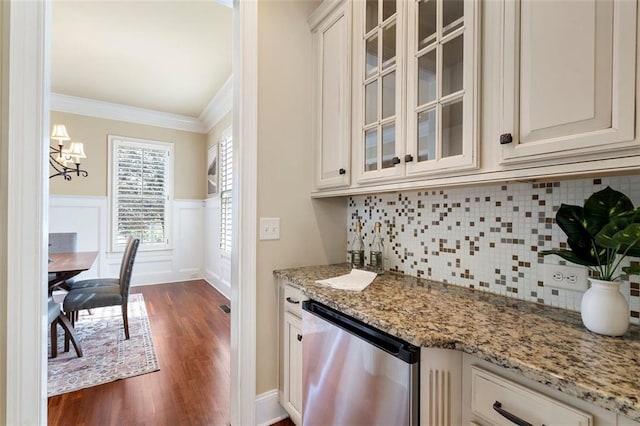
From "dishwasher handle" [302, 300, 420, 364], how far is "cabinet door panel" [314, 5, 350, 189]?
704 millimetres

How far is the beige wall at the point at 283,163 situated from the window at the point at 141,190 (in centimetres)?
401

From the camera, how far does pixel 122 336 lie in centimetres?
287

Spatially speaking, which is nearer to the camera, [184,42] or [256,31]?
[256,31]

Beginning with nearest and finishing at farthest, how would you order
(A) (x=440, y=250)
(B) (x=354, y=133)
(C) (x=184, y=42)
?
(A) (x=440, y=250)
(B) (x=354, y=133)
(C) (x=184, y=42)

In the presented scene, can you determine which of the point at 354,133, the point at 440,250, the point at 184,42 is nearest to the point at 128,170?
the point at 184,42

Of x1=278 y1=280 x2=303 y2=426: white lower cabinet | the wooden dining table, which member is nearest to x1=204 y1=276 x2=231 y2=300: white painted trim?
the wooden dining table

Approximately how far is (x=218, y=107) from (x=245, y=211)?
11.2ft

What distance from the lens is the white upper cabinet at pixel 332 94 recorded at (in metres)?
1.64

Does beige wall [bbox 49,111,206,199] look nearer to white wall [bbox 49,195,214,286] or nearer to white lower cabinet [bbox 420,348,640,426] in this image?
white wall [bbox 49,195,214,286]

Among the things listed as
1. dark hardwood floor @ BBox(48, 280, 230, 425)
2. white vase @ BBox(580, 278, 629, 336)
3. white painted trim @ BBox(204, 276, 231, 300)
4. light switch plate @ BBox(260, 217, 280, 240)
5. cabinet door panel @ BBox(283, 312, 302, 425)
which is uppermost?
light switch plate @ BBox(260, 217, 280, 240)

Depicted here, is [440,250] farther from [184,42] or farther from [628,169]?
[184,42]

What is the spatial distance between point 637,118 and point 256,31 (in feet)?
5.51

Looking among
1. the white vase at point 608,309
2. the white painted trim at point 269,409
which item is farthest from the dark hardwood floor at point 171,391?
the white vase at point 608,309

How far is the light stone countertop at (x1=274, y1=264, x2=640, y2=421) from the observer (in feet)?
1.96
